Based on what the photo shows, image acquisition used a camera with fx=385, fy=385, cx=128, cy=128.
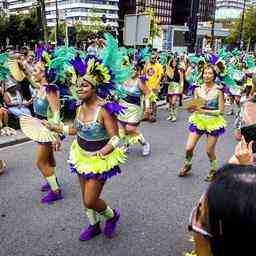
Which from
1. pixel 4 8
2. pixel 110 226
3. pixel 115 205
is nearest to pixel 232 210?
pixel 110 226

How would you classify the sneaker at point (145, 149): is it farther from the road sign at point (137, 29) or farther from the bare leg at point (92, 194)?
the road sign at point (137, 29)

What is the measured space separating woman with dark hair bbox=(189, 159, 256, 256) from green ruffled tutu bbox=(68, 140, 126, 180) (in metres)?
2.59

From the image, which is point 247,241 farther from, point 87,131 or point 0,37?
point 0,37

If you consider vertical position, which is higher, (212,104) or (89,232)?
(212,104)

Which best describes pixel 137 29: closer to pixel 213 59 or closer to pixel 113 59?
pixel 213 59

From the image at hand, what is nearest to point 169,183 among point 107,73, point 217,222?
point 107,73

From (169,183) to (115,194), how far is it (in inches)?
37.6

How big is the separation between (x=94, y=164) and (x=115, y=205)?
1.34m

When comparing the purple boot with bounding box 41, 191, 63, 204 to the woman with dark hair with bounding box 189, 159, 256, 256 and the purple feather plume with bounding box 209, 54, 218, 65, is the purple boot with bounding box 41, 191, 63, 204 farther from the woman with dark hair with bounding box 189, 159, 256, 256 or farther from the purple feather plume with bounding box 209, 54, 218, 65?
the woman with dark hair with bounding box 189, 159, 256, 256

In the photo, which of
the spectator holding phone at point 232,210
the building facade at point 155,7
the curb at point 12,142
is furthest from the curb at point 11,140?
the building facade at point 155,7

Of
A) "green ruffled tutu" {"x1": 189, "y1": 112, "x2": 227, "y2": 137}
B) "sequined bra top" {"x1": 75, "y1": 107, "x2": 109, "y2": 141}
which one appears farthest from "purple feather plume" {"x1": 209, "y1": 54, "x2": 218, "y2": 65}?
"sequined bra top" {"x1": 75, "y1": 107, "x2": 109, "y2": 141}

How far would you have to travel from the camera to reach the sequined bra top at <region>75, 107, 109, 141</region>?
3.79 metres

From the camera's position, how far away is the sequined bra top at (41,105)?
4.82 metres

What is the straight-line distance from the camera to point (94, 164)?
149 inches
